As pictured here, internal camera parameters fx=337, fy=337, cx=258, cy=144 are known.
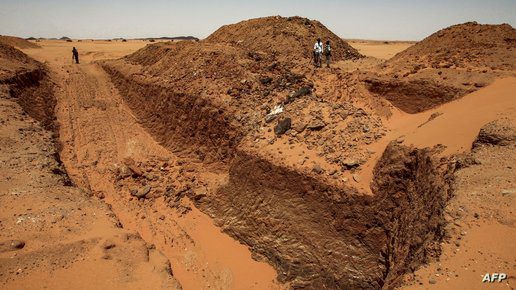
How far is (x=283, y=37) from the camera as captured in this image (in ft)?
56.8

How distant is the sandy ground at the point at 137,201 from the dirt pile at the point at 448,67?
597 centimetres

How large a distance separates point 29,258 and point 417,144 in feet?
24.5

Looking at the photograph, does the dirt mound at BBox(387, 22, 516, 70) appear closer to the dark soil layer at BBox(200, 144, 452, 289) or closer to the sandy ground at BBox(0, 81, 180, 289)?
the dark soil layer at BBox(200, 144, 452, 289)

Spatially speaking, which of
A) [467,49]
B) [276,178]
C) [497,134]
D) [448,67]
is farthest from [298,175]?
[467,49]


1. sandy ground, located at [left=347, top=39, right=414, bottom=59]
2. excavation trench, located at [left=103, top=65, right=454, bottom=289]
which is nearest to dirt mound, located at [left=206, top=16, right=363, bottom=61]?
excavation trench, located at [left=103, top=65, right=454, bottom=289]

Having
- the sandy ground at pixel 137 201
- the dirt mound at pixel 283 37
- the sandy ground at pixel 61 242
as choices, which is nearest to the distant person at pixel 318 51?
the dirt mound at pixel 283 37

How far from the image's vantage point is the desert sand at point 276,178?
17.1 feet

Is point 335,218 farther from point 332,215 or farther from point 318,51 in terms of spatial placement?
point 318,51

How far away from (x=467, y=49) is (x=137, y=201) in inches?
435

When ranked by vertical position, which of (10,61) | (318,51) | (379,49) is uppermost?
(379,49)

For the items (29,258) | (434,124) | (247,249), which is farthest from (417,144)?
(29,258)

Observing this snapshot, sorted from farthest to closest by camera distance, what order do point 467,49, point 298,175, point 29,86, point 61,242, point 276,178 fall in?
point 29,86
point 467,49
point 276,178
point 298,175
point 61,242

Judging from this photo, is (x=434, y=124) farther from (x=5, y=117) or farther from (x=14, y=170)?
(x=5, y=117)

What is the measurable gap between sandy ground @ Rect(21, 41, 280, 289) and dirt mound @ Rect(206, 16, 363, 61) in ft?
23.6
